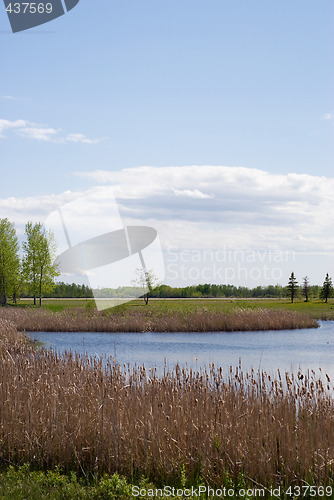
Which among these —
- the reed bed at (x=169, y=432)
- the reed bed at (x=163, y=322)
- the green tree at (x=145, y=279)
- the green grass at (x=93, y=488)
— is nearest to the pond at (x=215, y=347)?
the reed bed at (x=163, y=322)

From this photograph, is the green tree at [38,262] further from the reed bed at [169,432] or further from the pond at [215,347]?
the reed bed at [169,432]

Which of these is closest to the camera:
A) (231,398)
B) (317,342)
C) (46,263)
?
(231,398)

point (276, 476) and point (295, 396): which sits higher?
point (295, 396)

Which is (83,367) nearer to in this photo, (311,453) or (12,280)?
(311,453)

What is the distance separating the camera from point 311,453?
21.9 feet

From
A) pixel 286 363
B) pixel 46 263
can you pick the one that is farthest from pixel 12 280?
pixel 286 363

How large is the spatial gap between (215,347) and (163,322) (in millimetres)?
8010

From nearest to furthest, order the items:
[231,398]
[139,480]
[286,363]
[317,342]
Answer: [139,480] → [231,398] → [286,363] → [317,342]

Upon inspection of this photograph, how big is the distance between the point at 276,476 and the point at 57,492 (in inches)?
103

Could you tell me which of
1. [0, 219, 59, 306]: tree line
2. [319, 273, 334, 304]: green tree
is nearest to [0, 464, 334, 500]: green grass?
[0, 219, 59, 306]: tree line

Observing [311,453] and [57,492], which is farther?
[311,453]

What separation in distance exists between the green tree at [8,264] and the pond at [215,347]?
27.1 metres

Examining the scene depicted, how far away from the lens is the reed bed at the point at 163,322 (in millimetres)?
30609

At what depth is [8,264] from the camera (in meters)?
54.9
